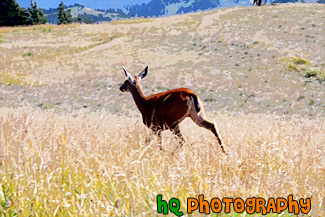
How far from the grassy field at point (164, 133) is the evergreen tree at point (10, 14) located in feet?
74.4

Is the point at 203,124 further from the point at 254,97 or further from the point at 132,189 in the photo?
the point at 254,97

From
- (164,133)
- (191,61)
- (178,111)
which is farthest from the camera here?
(191,61)

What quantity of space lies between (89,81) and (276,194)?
24.1m

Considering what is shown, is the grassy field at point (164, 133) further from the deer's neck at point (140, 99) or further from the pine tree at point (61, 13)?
the pine tree at point (61, 13)

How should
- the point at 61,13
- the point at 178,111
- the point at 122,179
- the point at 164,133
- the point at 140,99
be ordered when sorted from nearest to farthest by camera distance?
the point at 122,179
the point at 178,111
the point at 164,133
the point at 140,99
the point at 61,13

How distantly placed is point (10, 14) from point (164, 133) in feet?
262

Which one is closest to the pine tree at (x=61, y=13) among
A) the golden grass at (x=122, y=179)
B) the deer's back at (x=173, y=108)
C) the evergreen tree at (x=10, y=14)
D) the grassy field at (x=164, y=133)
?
the evergreen tree at (x=10, y=14)

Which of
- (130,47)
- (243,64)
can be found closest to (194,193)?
(243,64)

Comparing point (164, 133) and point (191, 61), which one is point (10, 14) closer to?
point (191, 61)

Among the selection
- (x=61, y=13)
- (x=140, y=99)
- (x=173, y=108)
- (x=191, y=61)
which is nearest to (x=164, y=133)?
(x=173, y=108)

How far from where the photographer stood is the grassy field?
3201mm

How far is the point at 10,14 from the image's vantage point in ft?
251

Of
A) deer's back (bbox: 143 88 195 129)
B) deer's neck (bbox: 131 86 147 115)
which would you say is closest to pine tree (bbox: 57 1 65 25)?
deer's neck (bbox: 131 86 147 115)

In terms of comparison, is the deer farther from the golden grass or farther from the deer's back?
the golden grass
